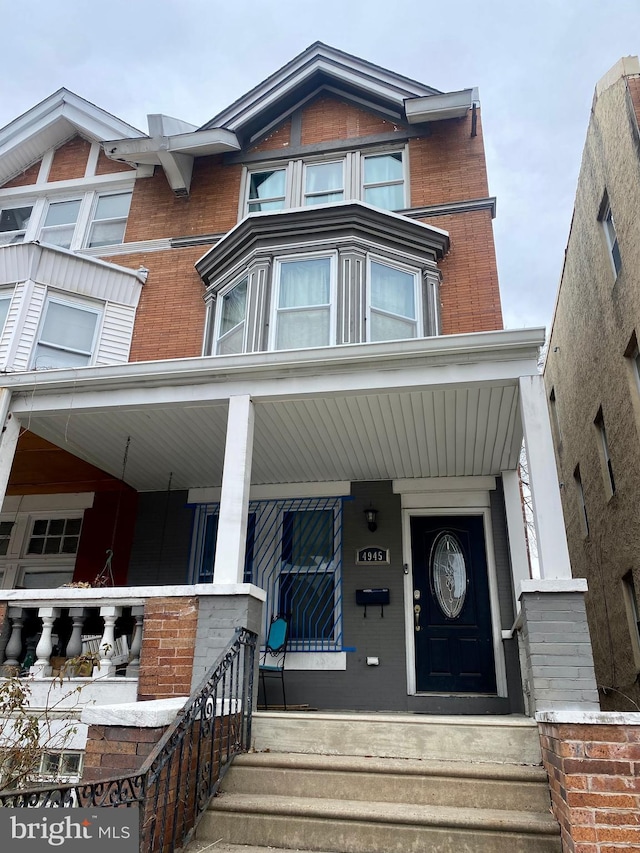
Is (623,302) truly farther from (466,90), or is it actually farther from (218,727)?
(218,727)

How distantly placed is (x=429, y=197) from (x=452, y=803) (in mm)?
7639

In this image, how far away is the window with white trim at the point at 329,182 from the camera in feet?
30.7

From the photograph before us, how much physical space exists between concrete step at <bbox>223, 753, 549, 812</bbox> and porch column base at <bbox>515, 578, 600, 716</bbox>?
1.94ft

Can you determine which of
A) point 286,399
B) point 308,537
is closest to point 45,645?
point 286,399

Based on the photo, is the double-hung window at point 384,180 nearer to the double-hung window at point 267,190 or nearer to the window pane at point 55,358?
the double-hung window at point 267,190

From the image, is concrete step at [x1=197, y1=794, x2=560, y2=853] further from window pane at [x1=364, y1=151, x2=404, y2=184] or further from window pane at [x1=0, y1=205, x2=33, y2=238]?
window pane at [x1=0, y1=205, x2=33, y2=238]

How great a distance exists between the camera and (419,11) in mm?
26219

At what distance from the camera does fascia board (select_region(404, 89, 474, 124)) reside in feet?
29.5

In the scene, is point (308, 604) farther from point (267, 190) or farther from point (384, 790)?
point (267, 190)

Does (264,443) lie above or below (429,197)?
below

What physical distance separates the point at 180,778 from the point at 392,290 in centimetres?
632

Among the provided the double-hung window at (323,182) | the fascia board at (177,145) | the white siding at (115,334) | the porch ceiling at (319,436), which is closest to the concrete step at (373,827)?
the porch ceiling at (319,436)

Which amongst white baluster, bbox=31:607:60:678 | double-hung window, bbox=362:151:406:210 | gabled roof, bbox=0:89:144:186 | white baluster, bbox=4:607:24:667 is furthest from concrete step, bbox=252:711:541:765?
gabled roof, bbox=0:89:144:186

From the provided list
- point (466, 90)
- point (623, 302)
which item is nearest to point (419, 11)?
point (466, 90)
